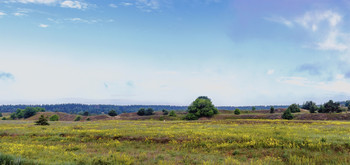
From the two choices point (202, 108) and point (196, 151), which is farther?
point (202, 108)

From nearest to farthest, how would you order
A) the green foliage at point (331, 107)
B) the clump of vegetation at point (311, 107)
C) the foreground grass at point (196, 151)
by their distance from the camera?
the foreground grass at point (196, 151)
the green foliage at point (331, 107)
the clump of vegetation at point (311, 107)

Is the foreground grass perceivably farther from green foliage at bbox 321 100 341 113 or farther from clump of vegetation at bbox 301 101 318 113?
clump of vegetation at bbox 301 101 318 113

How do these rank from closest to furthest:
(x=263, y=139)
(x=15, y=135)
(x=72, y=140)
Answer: (x=263, y=139) < (x=72, y=140) < (x=15, y=135)

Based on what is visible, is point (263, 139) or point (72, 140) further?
point (72, 140)

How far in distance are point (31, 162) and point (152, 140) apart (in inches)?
444

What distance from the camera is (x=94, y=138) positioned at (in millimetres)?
22969

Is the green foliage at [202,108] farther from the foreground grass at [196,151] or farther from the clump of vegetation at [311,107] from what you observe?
the foreground grass at [196,151]

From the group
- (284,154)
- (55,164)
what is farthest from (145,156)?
(284,154)

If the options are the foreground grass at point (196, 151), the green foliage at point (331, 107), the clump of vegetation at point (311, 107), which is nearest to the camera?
the foreground grass at point (196, 151)

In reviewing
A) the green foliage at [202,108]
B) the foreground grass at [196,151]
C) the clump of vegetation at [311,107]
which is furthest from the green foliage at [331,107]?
the foreground grass at [196,151]

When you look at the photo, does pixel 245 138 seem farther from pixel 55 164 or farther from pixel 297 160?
pixel 55 164

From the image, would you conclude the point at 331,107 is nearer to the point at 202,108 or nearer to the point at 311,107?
the point at 311,107

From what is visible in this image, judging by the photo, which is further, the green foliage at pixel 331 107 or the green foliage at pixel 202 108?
the green foliage at pixel 202 108

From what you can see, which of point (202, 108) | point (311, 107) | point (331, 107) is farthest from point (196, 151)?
point (311, 107)
